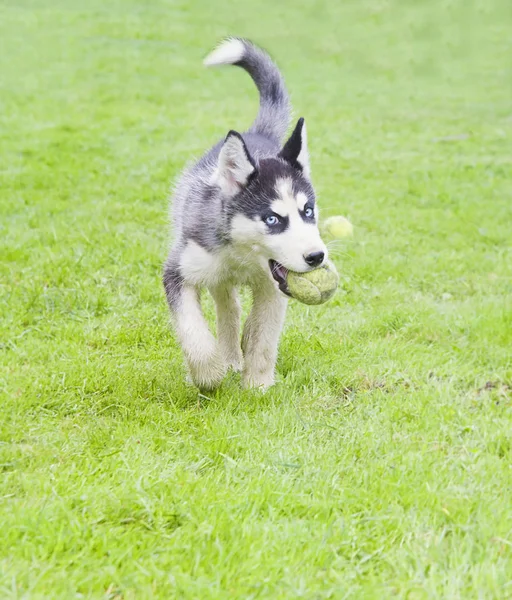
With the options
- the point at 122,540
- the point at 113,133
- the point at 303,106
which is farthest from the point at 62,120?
the point at 122,540

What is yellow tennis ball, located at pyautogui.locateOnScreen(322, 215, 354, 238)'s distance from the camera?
6941 mm

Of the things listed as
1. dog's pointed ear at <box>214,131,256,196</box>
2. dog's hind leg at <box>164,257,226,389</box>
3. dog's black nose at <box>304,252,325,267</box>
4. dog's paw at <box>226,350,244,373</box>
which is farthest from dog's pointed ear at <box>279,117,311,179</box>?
dog's paw at <box>226,350,244,373</box>

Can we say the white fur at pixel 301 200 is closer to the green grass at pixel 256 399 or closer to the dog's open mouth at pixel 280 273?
the dog's open mouth at pixel 280 273

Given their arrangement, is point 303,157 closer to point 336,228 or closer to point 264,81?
point 264,81

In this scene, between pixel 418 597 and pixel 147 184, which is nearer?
pixel 418 597

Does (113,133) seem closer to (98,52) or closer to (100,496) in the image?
(98,52)

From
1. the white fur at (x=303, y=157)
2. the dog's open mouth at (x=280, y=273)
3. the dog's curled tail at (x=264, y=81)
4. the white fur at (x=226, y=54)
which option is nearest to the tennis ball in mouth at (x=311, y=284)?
the dog's open mouth at (x=280, y=273)

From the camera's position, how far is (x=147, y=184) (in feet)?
30.1

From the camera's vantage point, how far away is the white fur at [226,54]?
505 cm

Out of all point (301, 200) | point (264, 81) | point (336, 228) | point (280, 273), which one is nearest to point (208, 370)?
point (280, 273)

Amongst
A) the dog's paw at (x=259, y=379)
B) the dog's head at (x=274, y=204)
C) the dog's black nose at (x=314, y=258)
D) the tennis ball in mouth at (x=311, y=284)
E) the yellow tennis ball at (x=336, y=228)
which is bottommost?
the dog's paw at (x=259, y=379)

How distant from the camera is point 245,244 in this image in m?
4.10

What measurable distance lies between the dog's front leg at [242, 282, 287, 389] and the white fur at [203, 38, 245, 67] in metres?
1.60

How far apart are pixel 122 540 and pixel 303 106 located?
46.3 ft
